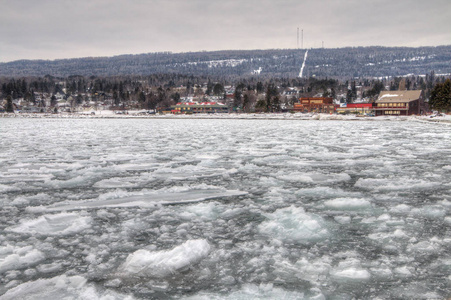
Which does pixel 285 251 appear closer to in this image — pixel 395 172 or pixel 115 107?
pixel 395 172

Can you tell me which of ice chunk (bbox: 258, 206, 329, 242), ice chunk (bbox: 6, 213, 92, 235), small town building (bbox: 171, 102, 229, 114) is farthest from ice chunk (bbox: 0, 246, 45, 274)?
small town building (bbox: 171, 102, 229, 114)

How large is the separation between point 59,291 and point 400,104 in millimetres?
86412

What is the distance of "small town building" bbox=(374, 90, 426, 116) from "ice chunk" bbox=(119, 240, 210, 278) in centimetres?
8415

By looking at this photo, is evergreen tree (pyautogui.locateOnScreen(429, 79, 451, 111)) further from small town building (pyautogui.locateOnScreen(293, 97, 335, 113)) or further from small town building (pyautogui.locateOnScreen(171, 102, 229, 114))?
small town building (pyautogui.locateOnScreen(171, 102, 229, 114))

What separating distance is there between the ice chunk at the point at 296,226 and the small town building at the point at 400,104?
82470mm

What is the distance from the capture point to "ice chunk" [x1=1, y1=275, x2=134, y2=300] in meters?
2.94

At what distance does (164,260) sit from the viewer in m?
3.59

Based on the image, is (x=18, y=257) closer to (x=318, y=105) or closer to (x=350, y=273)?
(x=350, y=273)

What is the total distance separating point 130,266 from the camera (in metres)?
3.47

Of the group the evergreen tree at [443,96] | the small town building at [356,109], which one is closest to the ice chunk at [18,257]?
the evergreen tree at [443,96]

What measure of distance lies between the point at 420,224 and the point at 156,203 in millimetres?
4007

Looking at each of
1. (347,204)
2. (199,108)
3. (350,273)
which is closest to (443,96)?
(347,204)

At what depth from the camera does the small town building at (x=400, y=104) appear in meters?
77.6

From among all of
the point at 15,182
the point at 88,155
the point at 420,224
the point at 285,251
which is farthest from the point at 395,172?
the point at 88,155
